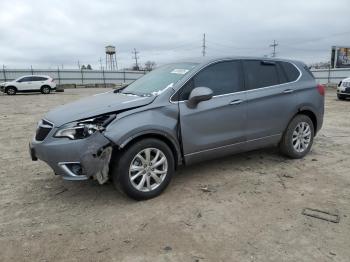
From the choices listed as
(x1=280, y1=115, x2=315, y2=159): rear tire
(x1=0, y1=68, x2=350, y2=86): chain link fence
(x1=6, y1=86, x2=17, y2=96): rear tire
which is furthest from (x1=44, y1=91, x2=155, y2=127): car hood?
(x1=0, y1=68, x2=350, y2=86): chain link fence

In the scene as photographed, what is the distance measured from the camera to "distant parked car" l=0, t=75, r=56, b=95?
1022 inches

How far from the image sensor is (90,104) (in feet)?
13.5

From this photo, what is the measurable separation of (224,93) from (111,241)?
2444 millimetres

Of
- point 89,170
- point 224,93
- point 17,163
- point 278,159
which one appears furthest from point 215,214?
point 17,163

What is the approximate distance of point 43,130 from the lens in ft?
12.8

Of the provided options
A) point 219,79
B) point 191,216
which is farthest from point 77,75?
point 191,216

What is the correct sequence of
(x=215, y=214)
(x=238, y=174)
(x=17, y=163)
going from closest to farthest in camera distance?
(x=215, y=214), (x=238, y=174), (x=17, y=163)

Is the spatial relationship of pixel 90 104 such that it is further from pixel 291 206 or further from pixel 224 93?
pixel 291 206

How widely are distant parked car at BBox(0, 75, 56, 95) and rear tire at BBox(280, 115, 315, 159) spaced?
2532cm

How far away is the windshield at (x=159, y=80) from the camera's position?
4.30 meters

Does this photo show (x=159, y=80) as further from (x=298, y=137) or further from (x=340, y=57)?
(x=340, y=57)

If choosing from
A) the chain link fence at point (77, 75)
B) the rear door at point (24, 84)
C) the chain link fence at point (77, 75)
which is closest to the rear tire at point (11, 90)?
the rear door at point (24, 84)

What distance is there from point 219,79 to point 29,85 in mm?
25344

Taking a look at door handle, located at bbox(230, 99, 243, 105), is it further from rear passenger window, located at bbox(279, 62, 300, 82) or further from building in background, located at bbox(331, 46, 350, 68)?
building in background, located at bbox(331, 46, 350, 68)
